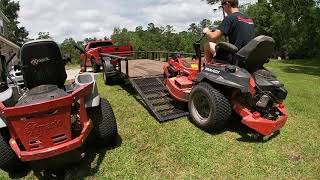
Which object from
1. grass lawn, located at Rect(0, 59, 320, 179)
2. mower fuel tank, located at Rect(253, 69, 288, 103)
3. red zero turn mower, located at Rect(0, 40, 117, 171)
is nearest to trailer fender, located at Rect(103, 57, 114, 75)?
grass lawn, located at Rect(0, 59, 320, 179)

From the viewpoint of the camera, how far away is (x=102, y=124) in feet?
16.0

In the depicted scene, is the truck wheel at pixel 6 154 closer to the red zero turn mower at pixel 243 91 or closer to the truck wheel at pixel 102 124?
the truck wheel at pixel 102 124

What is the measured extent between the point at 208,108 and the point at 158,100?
5.48 ft

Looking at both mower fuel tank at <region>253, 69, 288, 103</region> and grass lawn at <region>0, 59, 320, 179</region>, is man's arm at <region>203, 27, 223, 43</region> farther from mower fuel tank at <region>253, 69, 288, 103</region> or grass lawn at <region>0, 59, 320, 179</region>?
grass lawn at <region>0, 59, 320, 179</region>

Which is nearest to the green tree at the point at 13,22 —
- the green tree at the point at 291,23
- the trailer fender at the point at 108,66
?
the green tree at the point at 291,23

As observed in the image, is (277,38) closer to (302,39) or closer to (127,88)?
(302,39)

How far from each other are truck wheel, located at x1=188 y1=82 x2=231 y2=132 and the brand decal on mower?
2.37m

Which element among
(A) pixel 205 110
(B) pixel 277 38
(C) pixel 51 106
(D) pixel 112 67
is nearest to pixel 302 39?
(B) pixel 277 38

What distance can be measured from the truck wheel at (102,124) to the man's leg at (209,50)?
2094mm

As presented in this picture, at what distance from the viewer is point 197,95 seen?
227 inches

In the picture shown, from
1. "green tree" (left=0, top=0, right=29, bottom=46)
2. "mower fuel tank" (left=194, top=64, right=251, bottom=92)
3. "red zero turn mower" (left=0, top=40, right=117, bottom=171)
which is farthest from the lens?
"green tree" (left=0, top=0, right=29, bottom=46)

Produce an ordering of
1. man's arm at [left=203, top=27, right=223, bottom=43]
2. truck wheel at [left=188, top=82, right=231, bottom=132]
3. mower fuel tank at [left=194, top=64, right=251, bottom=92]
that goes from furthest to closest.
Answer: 1. man's arm at [left=203, top=27, right=223, bottom=43]
2. truck wheel at [left=188, top=82, right=231, bottom=132]
3. mower fuel tank at [left=194, top=64, right=251, bottom=92]

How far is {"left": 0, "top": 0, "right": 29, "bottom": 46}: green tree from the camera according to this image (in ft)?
185

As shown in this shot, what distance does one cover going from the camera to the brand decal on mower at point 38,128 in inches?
154
